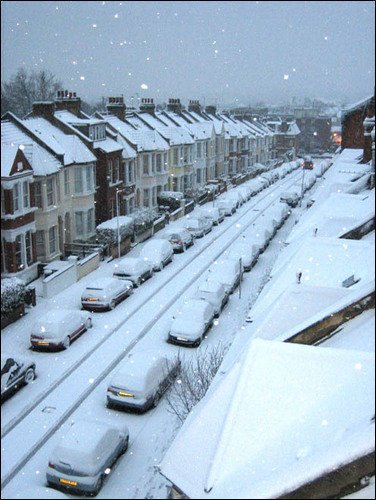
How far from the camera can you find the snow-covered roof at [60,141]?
27422 millimetres

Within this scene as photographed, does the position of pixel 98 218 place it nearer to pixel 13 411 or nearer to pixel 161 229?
pixel 161 229

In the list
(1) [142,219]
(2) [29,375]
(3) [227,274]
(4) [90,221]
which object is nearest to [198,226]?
(1) [142,219]

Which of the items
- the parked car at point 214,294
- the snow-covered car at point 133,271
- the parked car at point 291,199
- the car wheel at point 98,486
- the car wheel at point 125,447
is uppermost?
the parked car at point 291,199

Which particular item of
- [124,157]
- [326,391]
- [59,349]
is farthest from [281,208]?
[326,391]

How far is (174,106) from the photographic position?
52625 millimetres

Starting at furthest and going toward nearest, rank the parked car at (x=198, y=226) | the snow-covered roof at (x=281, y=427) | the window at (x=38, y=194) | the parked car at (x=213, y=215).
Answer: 1. the parked car at (x=213, y=215)
2. the parked car at (x=198, y=226)
3. the window at (x=38, y=194)
4. the snow-covered roof at (x=281, y=427)

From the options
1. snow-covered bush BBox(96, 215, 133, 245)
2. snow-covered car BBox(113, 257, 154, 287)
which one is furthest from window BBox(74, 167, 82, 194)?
snow-covered car BBox(113, 257, 154, 287)

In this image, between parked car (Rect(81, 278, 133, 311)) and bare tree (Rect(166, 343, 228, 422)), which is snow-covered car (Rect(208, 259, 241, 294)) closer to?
parked car (Rect(81, 278, 133, 311))

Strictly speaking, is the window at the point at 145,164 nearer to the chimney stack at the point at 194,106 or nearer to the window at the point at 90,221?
the window at the point at 90,221

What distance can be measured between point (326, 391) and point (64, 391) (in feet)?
35.5

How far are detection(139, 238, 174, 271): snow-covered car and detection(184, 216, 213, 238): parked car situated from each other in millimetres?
5446

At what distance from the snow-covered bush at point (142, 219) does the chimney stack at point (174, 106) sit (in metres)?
20.5

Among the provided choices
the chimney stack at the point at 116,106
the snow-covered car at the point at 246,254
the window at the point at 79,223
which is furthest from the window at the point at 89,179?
the chimney stack at the point at 116,106

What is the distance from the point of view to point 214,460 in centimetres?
518
